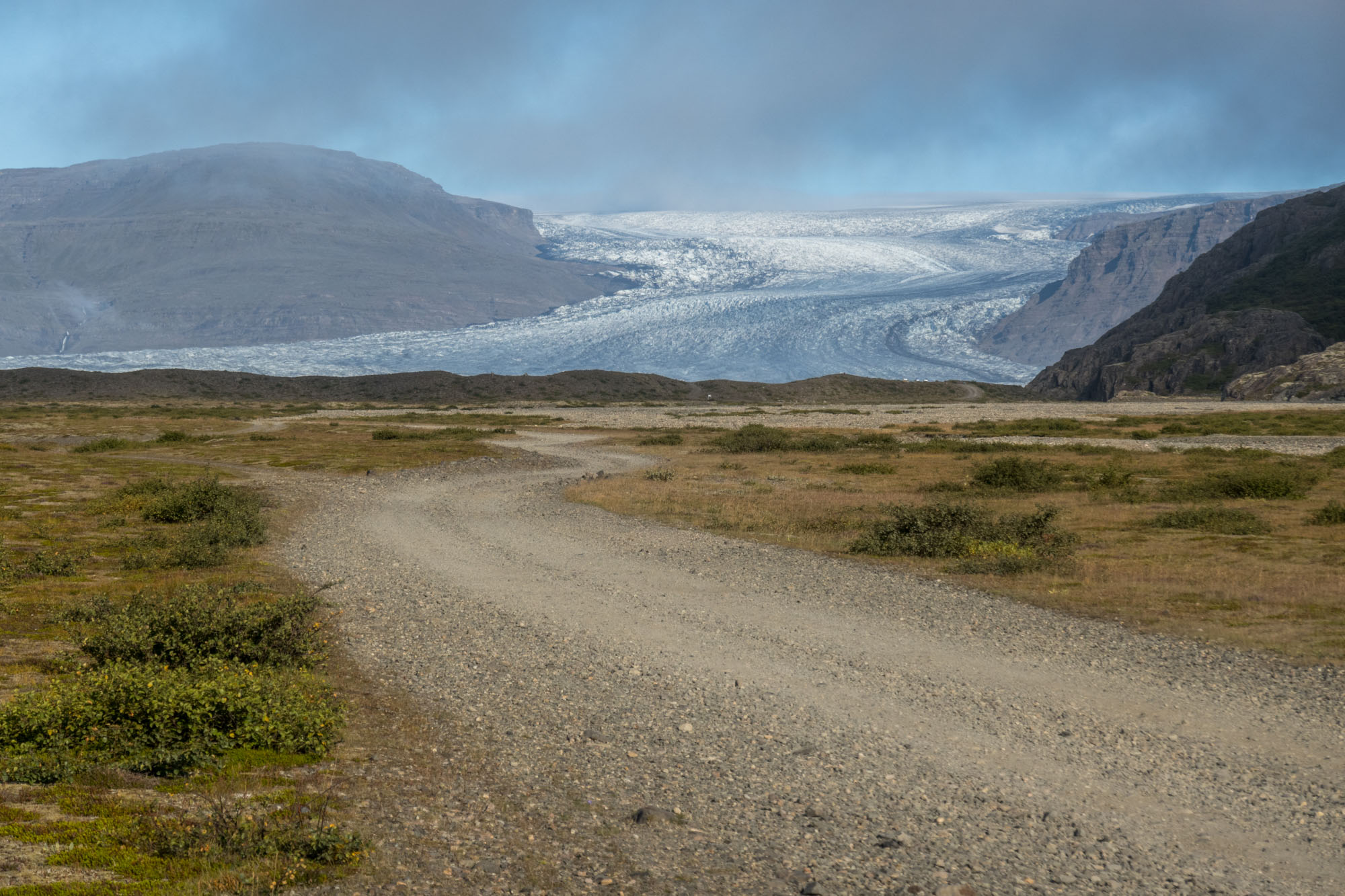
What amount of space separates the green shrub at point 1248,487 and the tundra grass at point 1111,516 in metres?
0.06

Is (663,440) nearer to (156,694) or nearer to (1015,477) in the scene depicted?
(1015,477)

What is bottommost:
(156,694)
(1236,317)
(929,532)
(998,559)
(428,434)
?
(998,559)

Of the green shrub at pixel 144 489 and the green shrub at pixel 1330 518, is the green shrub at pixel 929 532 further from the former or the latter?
the green shrub at pixel 144 489

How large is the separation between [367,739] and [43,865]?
3248 millimetres

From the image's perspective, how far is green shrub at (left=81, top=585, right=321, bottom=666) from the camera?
32.2 feet

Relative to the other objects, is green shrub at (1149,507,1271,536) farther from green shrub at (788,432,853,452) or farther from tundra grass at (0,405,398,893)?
green shrub at (788,432,853,452)

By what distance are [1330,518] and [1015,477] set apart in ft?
29.8

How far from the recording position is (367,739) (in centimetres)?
817

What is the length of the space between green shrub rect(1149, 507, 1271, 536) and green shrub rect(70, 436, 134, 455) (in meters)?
46.2

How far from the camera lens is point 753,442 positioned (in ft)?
150

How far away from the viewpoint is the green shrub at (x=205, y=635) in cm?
981

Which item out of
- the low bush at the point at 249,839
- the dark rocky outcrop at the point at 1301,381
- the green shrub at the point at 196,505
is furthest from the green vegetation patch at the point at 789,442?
the dark rocky outcrop at the point at 1301,381

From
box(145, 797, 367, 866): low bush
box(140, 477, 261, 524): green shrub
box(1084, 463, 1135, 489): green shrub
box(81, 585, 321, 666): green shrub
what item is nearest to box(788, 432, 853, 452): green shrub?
box(1084, 463, 1135, 489): green shrub

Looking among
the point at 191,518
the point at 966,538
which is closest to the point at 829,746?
the point at 966,538
